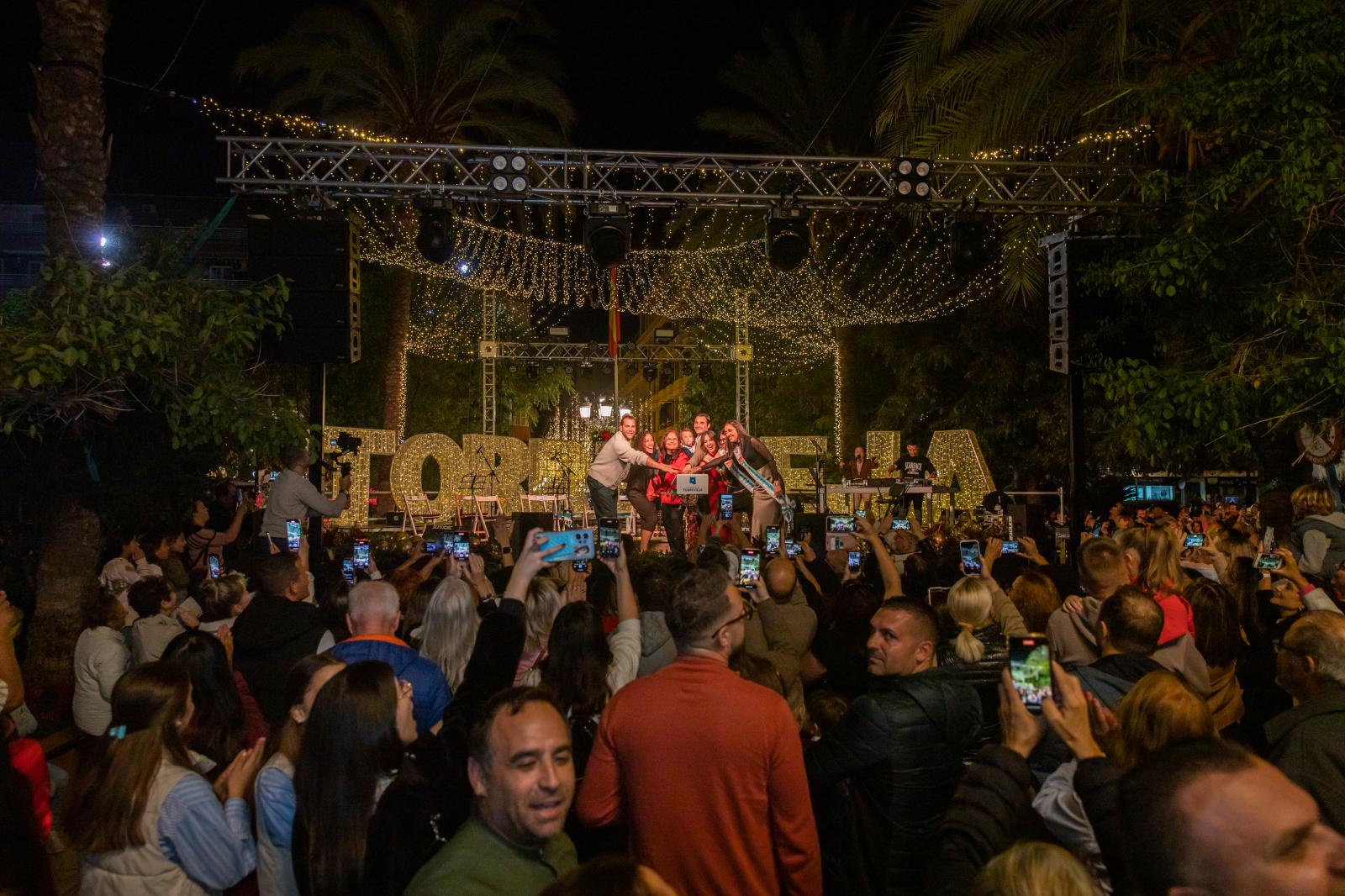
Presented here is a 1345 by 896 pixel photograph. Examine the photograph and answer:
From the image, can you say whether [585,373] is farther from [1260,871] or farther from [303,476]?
[1260,871]

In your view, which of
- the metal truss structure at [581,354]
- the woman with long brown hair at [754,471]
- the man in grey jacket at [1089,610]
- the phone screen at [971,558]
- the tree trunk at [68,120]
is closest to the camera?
the man in grey jacket at [1089,610]

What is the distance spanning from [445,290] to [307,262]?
57.4ft

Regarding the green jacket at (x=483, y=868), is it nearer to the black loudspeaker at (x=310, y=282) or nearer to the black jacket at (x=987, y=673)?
the black jacket at (x=987, y=673)

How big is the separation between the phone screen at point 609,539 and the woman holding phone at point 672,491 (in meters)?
10.4

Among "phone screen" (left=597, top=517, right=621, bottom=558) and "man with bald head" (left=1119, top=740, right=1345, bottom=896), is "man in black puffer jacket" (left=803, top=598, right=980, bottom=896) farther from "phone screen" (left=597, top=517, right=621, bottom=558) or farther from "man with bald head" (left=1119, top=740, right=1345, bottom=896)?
"phone screen" (left=597, top=517, right=621, bottom=558)

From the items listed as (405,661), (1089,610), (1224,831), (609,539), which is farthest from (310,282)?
(1224,831)

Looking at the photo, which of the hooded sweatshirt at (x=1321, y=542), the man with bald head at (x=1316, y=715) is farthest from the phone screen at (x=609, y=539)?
the hooded sweatshirt at (x=1321, y=542)

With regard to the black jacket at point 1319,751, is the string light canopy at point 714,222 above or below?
above

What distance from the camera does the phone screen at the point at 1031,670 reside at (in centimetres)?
266

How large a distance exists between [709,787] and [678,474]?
12546mm

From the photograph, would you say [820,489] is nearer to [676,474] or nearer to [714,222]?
[676,474]

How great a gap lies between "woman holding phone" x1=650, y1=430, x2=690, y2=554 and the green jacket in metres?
13.2

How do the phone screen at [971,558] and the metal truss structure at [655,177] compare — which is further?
the metal truss structure at [655,177]

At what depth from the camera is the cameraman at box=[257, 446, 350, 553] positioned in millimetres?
9031
